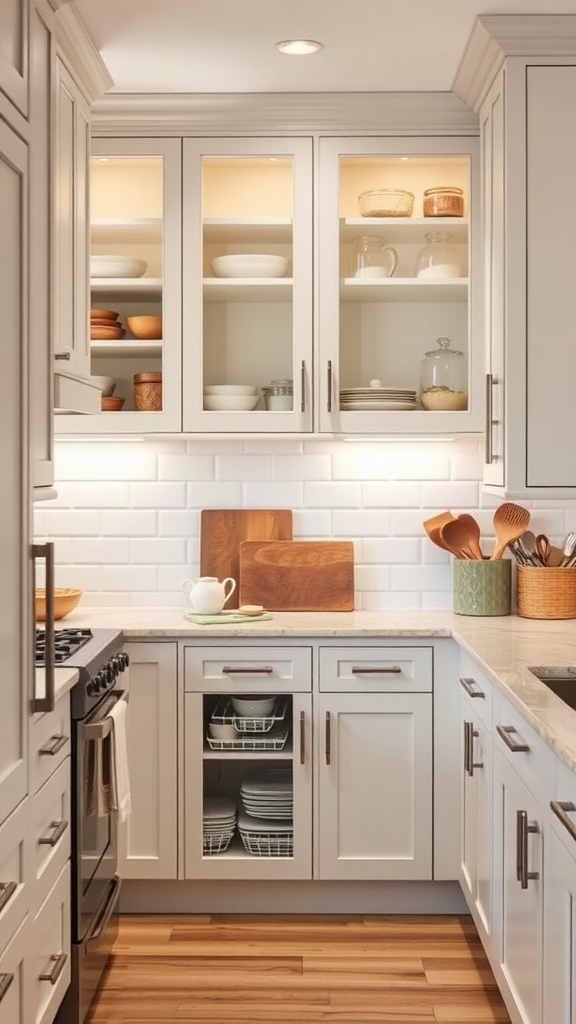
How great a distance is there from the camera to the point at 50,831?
2.55 metres

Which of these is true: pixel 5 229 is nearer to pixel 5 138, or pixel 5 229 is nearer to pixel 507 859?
pixel 5 138

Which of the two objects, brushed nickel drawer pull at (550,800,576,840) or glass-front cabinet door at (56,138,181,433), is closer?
brushed nickel drawer pull at (550,800,576,840)

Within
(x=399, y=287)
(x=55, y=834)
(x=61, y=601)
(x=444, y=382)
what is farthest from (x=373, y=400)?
(x=55, y=834)

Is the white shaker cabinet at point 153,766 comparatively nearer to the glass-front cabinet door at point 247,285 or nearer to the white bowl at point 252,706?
the white bowl at point 252,706

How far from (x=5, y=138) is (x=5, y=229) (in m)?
0.17

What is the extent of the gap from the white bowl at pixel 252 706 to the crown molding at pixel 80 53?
1.93 metres

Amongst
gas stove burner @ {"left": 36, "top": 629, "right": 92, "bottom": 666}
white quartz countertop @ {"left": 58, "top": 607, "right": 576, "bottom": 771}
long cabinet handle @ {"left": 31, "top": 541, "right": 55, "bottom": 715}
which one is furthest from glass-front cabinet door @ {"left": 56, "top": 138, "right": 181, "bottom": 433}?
long cabinet handle @ {"left": 31, "top": 541, "right": 55, "bottom": 715}

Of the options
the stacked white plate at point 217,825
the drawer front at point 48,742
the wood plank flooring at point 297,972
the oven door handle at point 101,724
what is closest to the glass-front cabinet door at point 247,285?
the oven door handle at point 101,724

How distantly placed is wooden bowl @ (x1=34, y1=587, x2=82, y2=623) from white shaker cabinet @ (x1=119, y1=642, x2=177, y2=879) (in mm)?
358

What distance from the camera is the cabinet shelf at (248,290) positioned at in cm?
377

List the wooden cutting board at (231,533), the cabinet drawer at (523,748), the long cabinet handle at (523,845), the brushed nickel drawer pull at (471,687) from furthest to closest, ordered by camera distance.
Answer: the wooden cutting board at (231,533) → the brushed nickel drawer pull at (471,687) → the long cabinet handle at (523,845) → the cabinet drawer at (523,748)

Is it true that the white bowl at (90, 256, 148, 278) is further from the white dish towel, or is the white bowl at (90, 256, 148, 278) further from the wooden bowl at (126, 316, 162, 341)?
the white dish towel

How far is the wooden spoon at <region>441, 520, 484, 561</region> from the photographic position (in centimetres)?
393

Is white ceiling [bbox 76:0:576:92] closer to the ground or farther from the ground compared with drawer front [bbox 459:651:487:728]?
farther from the ground
